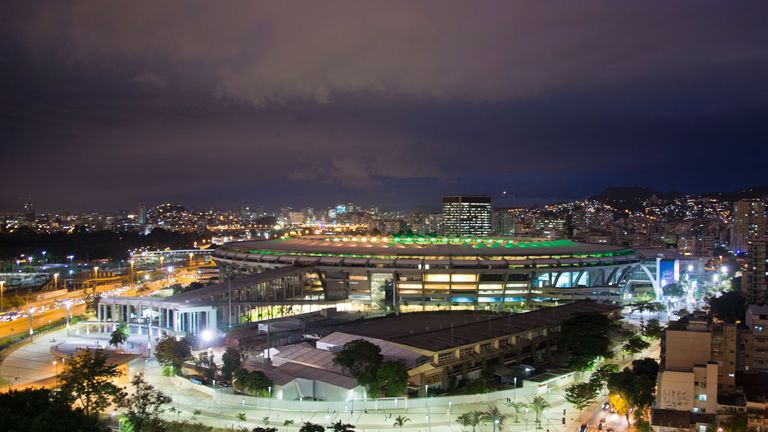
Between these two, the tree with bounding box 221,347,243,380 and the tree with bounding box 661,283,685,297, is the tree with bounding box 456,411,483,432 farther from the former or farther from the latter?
the tree with bounding box 661,283,685,297

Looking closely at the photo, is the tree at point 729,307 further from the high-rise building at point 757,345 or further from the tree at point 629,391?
the tree at point 629,391

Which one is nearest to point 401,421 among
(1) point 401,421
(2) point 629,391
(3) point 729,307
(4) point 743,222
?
(1) point 401,421

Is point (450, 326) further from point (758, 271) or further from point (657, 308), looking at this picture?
point (758, 271)

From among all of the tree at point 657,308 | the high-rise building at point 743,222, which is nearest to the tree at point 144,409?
the tree at point 657,308

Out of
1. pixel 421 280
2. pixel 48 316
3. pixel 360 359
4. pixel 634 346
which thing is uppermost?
pixel 421 280

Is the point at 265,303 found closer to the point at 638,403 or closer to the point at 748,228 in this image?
the point at 638,403

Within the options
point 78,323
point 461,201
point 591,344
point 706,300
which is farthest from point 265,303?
point 461,201
